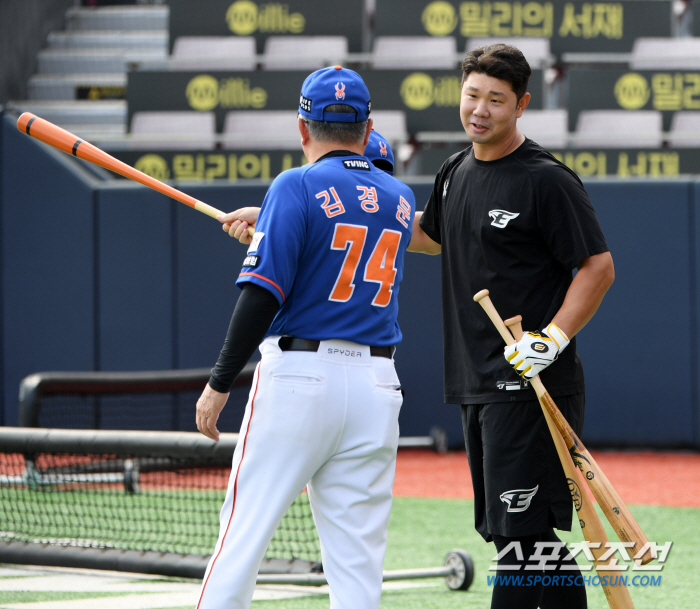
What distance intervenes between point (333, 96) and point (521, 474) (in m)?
1.16

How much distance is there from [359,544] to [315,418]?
358 millimetres

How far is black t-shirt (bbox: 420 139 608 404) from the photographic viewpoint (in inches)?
109

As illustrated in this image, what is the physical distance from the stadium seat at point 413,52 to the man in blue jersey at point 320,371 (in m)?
7.29

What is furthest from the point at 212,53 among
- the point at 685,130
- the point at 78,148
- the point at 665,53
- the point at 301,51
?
the point at 78,148

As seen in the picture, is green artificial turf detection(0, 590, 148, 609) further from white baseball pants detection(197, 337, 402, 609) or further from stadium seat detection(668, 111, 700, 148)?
stadium seat detection(668, 111, 700, 148)

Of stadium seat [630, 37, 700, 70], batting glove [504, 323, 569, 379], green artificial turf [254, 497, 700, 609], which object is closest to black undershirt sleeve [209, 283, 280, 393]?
batting glove [504, 323, 569, 379]

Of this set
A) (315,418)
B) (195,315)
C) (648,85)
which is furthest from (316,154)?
(648,85)

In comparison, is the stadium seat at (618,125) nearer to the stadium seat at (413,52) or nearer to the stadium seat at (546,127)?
the stadium seat at (546,127)

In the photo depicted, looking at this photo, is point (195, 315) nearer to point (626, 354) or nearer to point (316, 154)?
point (626, 354)

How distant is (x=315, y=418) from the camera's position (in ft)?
8.22

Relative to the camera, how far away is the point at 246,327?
2.48m

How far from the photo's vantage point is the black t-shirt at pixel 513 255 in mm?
2760

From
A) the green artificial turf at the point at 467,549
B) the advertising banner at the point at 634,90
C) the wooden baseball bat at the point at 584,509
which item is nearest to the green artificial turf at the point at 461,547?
the green artificial turf at the point at 467,549

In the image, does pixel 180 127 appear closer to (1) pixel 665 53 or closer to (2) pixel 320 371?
(1) pixel 665 53
